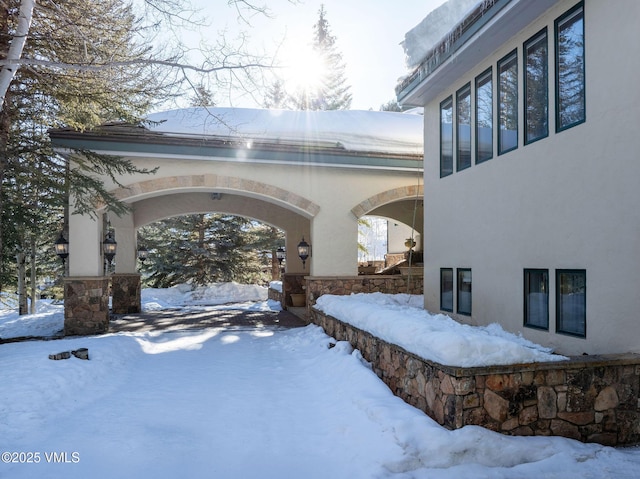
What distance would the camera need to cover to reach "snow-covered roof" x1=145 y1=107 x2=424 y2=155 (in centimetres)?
1139

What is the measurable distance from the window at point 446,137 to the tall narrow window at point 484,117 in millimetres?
875

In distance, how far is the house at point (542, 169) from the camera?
4.61m

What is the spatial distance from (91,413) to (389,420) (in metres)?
3.39

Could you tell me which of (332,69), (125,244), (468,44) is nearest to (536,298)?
(468,44)

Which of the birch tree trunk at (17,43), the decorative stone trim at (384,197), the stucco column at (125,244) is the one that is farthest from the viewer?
the stucco column at (125,244)

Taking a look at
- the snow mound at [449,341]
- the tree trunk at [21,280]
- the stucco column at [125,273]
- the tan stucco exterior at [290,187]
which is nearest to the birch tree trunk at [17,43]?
the tan stucco exterior at [290,187]

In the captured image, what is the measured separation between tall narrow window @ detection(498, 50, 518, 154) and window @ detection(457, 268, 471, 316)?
2.19m

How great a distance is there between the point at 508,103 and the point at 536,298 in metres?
2.88

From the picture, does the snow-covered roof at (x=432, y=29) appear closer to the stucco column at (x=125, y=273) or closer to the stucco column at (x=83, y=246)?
the stucco column at (x=83, y=246)

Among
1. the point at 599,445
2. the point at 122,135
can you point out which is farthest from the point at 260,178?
the point at 599,445

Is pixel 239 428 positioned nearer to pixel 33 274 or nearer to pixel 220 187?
pixel 220 187

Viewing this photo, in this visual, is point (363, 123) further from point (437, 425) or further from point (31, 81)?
point (437, 425)

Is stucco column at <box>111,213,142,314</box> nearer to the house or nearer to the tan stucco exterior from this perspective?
the tan stucco exterior

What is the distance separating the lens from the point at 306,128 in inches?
531
